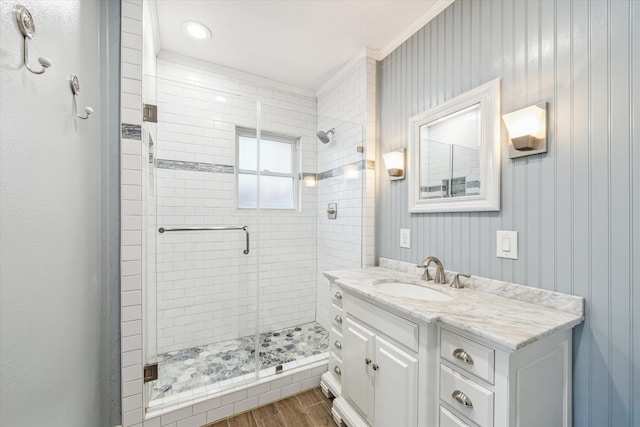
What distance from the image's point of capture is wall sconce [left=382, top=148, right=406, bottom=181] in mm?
1923

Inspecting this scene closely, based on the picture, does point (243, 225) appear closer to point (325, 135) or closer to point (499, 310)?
point (325, 135)

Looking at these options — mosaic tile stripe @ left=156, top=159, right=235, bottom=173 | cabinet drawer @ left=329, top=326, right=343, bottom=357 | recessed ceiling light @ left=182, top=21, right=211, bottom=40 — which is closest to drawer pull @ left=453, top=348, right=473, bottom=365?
cabinet drawer @ left=329, top=326, right=343, bottom=357

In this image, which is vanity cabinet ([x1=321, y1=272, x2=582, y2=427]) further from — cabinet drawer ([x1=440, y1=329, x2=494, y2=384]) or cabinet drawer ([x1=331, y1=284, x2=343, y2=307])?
cabinet drawer ([x1=331, y1=284, x2=343, y2=307])

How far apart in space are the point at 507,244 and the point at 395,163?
94 centimetres

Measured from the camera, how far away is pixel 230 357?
6.96ft

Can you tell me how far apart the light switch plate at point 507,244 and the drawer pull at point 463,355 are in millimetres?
596

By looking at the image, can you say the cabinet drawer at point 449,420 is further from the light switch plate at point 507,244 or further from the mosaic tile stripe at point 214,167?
the mosaic tile stripe at point 214,167

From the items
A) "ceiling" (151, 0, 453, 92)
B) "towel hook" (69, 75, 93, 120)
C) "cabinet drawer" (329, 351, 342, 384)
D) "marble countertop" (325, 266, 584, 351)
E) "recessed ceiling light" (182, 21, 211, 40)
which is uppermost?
"recessed ceiling light" (182, 21, 211, 40)

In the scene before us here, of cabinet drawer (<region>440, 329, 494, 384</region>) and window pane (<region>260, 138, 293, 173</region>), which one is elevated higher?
window pane (<region>260, 138, 293, 173</region>)

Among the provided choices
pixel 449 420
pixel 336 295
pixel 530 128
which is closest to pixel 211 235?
pixel 336 295

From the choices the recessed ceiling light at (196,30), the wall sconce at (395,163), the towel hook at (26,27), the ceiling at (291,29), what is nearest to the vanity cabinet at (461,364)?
the wall sconce at (395,163)

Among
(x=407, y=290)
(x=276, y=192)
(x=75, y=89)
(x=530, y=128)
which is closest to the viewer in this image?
(x=75, y=89)

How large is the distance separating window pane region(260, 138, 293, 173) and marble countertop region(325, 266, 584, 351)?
1.39m

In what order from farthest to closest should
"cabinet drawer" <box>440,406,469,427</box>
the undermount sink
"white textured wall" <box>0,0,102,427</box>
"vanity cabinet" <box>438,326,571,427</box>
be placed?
1. the undermount sink
2. "cabinet drawer" <box>440,406,469,427</box>
3. "vanity cabinet" <box>438,326,571,427</box>
4. "white textured wall" <box>0,0,102,427</box>
